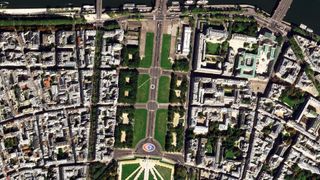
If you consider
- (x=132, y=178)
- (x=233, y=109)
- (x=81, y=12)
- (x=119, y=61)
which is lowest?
(x=132, y=178)

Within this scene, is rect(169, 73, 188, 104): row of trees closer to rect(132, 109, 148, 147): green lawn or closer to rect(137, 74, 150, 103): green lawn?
rect(137, 74, 150, 103): green lawn

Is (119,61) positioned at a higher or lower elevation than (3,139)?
higher

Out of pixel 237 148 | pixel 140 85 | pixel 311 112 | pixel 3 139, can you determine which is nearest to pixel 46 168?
pixel 3 139

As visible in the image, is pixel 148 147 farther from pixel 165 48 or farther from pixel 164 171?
pixel 165 48

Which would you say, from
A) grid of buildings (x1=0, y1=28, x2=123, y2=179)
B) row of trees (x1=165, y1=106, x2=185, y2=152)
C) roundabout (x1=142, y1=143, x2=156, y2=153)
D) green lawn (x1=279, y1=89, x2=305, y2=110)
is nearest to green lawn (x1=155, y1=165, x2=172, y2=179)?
roundabout (x1=142, y1=143, x2=156, y2=153)

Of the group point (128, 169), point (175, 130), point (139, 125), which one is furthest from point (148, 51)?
point (128, 169)

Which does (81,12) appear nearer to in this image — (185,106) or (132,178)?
(185,106)
